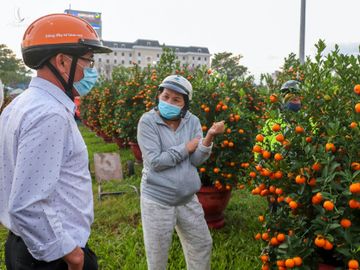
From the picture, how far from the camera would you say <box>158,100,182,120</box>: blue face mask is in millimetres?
2986

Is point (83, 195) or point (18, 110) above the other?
point (18, 110)

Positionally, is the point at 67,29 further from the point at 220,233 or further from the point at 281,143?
the point at 220,233

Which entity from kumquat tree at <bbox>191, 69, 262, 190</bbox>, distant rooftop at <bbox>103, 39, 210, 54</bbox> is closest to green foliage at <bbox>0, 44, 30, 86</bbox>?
distant rooftop at <bbox>103, 39, 210, 54</bbox>

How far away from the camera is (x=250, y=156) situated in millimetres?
4484

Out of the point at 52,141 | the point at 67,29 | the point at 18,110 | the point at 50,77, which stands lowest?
the point at 52,141

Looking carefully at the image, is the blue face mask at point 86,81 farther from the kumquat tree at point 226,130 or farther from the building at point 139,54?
the building at point 139,54

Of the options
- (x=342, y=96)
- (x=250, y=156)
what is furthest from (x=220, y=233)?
(x=342, y=96)

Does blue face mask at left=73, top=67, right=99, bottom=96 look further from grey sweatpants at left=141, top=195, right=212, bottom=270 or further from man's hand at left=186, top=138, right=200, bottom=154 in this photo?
grey sweatpants at left=141, top=195, right=212, bottom=270

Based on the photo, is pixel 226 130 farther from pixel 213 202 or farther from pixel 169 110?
pixel 169 110

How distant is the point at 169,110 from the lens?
299 cm

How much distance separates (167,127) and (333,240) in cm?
169

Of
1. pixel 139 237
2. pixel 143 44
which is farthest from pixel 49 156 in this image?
pixel 143 44

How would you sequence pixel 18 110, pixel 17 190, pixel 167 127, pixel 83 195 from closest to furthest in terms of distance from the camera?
pixel 17 190, pixel 18 110, pixel 83 195, pixel 167 127

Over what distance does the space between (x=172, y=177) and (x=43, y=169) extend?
→ 1.45 meters
